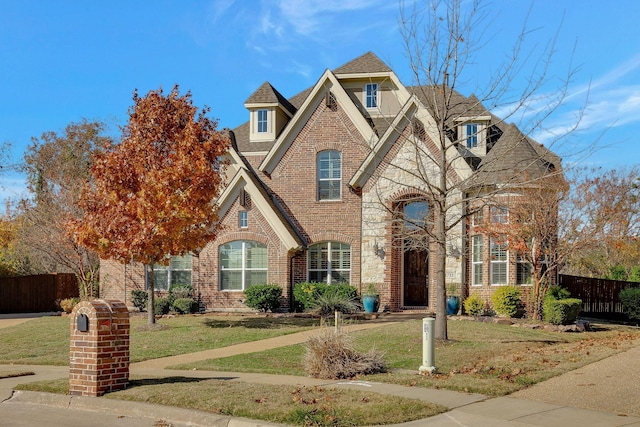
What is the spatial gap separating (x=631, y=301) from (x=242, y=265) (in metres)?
13.6

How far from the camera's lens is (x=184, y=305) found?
2545 centimetres

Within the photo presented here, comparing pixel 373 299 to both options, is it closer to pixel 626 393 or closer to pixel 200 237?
pixel 200 237

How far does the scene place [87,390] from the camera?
10.6 meters

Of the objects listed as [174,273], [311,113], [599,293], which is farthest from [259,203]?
[599,293]

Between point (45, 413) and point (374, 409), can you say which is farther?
point (45, 413)

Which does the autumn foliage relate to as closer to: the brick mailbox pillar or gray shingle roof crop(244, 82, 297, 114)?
gray shingle roof crop(244, 82, 297, 114)

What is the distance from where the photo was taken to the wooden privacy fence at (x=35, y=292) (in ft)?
105

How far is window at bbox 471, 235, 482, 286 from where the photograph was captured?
24141mm

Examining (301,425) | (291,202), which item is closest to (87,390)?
(301,425)

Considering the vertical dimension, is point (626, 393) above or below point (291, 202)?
below

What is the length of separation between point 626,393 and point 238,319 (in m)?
14.2

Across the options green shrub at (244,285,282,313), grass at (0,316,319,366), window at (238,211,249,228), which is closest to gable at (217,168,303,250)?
window at (238,211,249,228)

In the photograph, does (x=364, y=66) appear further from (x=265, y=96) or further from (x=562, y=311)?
(x=562, y=311)

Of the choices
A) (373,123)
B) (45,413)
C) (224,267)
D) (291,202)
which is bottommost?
(45,413)
